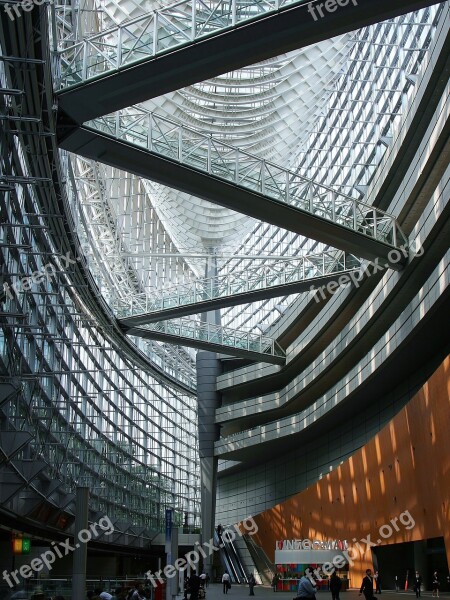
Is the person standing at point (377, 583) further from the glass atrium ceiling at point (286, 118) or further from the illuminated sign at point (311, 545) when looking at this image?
the glass atrium ceiling at point (286, 118)

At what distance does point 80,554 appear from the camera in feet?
66.6

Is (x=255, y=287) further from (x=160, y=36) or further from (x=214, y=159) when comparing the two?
(x=160, y=36)

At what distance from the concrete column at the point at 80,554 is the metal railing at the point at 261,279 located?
18.4m

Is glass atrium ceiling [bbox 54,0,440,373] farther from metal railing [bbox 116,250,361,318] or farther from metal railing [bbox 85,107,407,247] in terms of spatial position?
metal railing [bbox 85,107,407,247]

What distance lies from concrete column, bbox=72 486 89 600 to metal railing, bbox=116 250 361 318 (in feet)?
60.4

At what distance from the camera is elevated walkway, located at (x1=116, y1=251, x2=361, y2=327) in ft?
122

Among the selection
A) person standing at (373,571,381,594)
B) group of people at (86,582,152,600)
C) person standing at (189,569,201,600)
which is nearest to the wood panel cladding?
person standing at (373,571,381,594)

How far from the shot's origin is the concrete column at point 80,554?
19359mm

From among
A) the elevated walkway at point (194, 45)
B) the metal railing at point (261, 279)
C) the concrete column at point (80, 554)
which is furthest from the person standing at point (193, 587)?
the metal railing at point (261, 279)

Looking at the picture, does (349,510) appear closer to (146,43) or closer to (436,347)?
(436,347)

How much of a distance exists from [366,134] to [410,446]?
1604 centimetres

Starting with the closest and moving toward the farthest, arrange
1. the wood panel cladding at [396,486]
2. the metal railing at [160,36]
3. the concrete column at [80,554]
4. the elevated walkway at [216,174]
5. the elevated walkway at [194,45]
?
the elevated walkway at [194,45], the metal railing at [160,36], the concrete column at [80,554], the elevated walkway at [216,174], the wood panel cladding at [396,486]

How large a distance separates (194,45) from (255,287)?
911 inches

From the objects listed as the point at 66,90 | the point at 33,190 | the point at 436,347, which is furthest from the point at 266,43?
the point at 436,347
